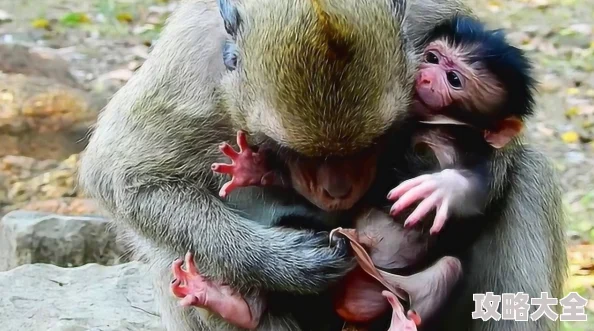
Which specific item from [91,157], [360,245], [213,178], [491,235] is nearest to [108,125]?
[91,157]

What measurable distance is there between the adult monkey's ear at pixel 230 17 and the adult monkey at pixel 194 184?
19 cm

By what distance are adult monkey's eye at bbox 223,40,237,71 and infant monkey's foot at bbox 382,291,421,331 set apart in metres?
1.03

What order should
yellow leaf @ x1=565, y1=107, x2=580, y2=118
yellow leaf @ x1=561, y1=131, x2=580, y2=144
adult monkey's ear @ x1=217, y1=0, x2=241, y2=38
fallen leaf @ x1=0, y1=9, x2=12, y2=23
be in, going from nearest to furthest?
adult monkey's ear @ x1=217, y1=0, x2=241, y2=38 < yellow leaf @ x1=561, y1=131, x2=580, y2=144 < yellow leaf @ x1=565, y1=107, x2=580, y2=118 < fallen leaf @ x1=0, y1=9, x2=12, y2=23

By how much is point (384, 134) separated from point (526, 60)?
0.82m

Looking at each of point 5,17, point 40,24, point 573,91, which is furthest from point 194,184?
point 5,17

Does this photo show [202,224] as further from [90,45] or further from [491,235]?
[90,45]

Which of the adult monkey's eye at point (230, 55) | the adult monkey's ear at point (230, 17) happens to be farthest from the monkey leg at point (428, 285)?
the adult monkey's ear at point (230, 17)

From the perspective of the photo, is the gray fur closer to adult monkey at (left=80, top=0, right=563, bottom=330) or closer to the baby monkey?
adult monkey at (left=80, top=0, right=563, bottom=330)

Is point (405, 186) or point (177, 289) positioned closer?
point (405, 186)

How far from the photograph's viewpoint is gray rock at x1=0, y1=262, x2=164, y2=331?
532cm

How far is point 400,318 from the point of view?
3.76m

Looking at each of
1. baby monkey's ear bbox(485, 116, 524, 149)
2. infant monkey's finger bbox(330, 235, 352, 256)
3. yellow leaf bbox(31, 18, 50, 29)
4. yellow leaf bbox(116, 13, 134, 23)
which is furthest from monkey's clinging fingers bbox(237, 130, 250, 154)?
yellow leaf bbox(116, 13, 134, 23)

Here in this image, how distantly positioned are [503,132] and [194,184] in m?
1.29

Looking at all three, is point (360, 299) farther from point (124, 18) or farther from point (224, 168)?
point (124, 18)
